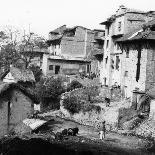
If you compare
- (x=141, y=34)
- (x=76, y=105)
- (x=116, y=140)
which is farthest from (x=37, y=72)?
(x=116, y=140)

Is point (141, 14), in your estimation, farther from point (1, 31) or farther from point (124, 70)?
point (1, 31)

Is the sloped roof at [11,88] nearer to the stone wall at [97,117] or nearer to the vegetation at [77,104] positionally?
the stone wall at [97,117]

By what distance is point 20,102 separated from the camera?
35.0m

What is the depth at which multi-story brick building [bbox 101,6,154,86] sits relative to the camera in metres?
54.3

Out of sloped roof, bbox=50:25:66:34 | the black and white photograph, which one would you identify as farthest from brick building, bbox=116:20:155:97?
sloped roof, bbox=50:25:66:34

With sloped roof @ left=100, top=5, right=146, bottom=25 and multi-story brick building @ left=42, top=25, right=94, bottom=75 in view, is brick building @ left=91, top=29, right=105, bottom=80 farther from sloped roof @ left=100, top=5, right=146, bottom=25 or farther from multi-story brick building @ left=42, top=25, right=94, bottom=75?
sloped roof @ left=100, top=5, right=146, bottom=25

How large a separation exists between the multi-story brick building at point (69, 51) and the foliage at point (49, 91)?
15542mm

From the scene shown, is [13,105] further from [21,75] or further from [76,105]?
[21,75]

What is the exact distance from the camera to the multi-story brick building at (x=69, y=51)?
7300 cm

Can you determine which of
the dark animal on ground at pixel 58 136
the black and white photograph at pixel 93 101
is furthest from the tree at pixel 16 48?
the dark animal on ground at pixel 58 136

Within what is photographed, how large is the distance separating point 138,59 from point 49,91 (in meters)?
15.0

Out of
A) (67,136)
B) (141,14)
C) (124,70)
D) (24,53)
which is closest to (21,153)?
(67,136)

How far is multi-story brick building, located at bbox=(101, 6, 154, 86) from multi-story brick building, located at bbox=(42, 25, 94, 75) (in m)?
13.9

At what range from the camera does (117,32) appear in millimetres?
56344
